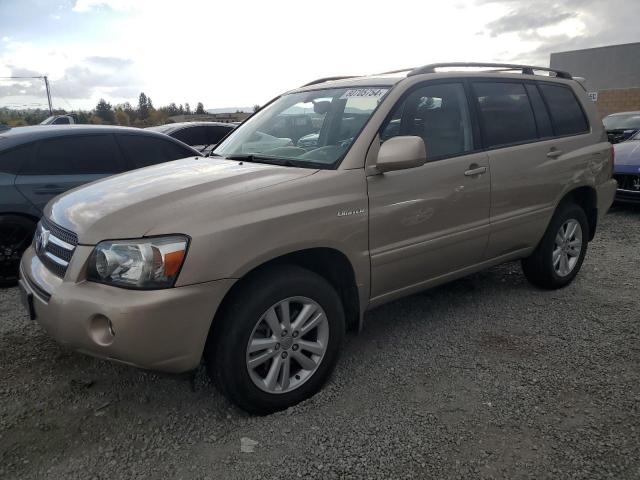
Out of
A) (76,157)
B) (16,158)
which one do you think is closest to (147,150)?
(76,157)

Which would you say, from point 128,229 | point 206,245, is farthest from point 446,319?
point 128,229

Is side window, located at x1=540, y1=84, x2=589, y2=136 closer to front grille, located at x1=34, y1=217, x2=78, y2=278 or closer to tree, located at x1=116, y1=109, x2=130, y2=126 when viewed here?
front grille, located at x1=34, y1=217, x2=78, y2=278

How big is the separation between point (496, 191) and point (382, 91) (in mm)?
1119

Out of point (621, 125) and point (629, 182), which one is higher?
point (621, 125)

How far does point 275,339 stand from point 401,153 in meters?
1.22

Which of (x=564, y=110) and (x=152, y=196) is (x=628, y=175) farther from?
(x=152, y=196)

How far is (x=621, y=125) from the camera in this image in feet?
35.1

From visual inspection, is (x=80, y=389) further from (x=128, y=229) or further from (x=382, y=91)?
(x=382, y=91)

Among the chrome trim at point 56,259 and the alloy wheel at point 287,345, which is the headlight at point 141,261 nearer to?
the chrome trim at point 56,259

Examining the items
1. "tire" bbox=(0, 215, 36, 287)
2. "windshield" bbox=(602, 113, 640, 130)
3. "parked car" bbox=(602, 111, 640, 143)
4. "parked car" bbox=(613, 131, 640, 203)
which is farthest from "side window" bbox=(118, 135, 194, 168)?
"windshield" bbox=(602, 113, 640, 130)

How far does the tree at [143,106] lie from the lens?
66.2 meters

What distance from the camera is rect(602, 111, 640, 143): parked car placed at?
381 inches

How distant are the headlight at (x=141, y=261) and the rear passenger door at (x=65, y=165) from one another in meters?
2.81

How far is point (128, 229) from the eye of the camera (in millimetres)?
2367
